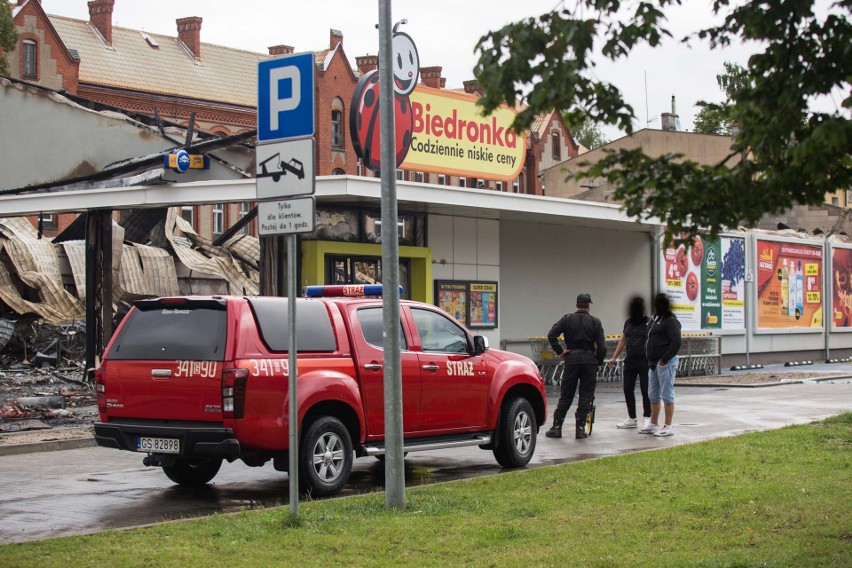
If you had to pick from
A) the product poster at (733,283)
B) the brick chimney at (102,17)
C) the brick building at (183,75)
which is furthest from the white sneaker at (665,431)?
the brick chimney at (102,17)

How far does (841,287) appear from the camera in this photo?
38062mm

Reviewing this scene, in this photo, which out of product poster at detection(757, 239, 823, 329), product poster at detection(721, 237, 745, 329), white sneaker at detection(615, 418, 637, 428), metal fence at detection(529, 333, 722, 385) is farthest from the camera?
product poster at detection(757, 239, 823, 329)

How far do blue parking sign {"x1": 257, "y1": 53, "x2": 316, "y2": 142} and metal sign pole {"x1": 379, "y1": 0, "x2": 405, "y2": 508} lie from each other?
39.0 inches

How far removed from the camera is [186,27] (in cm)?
7069

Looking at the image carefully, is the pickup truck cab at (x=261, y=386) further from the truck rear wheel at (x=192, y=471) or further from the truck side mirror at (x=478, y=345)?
the truck side mirror at (x=478, y=345)

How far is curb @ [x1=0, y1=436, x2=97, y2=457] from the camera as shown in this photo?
14430 mm

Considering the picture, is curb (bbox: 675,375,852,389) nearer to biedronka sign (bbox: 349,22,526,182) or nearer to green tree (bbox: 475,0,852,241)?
biedronka sign (bbox: 349,22,526,182)

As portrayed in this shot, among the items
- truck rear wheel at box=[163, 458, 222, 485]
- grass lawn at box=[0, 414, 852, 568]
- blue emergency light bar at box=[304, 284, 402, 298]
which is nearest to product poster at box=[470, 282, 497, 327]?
blue emergency light bar at box=[304, 284, 402, 298]

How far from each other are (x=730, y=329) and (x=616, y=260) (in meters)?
4.88

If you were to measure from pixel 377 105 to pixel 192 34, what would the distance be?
52011mm

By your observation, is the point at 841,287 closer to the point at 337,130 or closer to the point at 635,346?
the point at 635,346

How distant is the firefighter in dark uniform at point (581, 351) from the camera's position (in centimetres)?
1555

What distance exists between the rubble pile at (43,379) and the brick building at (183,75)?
28611 millimetres

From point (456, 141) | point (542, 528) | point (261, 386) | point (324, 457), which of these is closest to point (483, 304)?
point (456, 141)
